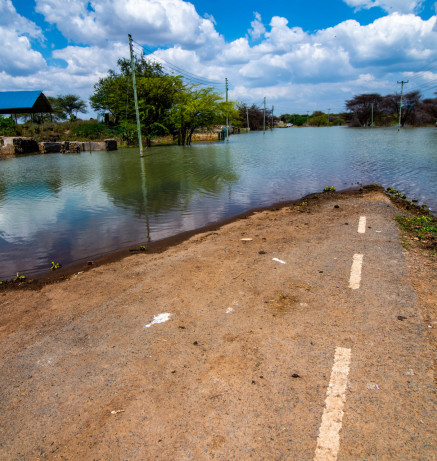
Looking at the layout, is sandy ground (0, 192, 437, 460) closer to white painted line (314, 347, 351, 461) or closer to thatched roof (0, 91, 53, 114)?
white painted line (314, 347, 351, 461)

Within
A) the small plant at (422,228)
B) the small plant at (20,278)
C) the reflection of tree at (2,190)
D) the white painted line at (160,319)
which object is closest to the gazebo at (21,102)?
the reflection of tree at (2,190)

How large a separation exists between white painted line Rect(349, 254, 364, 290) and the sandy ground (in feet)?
0.28

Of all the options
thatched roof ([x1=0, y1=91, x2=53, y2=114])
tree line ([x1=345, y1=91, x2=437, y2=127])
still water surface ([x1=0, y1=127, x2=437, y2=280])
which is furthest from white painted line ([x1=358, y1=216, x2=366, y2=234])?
tree line ([x1=345, y1=91, x2=437, y2=127])

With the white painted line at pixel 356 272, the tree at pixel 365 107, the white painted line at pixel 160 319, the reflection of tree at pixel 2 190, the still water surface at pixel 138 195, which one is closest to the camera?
the white painted line at pixel 160 319

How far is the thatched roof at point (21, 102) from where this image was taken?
39.2 metres

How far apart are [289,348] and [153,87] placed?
3942 centimetres

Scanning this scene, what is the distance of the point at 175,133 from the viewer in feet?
143

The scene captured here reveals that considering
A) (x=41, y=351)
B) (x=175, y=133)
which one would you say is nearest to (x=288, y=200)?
(x=41, y=351)

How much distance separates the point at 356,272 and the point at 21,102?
4575 centimetres

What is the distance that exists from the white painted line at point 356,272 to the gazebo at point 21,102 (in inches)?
1715

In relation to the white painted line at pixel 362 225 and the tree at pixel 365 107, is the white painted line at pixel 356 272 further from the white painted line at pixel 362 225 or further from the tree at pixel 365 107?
the tree at pixel 365 107

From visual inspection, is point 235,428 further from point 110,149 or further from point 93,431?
point 110,149

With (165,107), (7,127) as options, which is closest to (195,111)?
(165,107)

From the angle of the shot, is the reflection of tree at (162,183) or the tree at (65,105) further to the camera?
the tree at (65,105)
